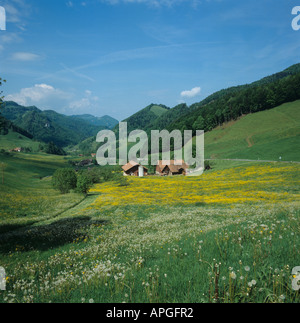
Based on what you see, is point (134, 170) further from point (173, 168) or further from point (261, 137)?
point (261, 137)

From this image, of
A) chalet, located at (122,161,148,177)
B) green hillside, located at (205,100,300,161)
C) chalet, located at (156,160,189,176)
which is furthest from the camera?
chalet, located at (122,161,148,177)

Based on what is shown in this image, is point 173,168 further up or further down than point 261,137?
further down

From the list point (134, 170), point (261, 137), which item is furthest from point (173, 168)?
point (261, 137)

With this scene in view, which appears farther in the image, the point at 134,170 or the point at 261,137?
the point at 134,170

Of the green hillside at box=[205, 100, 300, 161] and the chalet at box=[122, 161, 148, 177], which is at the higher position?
the green hillside at box=[205, 100, 300, 161]

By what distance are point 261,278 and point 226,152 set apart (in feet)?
358

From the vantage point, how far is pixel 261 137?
102562mm

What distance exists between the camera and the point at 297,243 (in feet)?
18.3

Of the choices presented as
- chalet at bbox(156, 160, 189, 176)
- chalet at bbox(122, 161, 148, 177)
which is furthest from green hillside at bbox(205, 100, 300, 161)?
chalet at bbox(122, 161, 148, 177)

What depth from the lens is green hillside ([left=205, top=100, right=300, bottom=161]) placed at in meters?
79.0

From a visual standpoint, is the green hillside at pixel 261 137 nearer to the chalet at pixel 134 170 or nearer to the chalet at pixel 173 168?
the chalet at pixel 173 168

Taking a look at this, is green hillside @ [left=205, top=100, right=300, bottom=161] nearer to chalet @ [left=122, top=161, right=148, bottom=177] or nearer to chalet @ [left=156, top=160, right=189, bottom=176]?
chalet @ [left=156, top=160, right=189, bottom=176]

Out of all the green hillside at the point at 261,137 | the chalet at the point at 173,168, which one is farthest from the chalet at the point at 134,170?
the green hillside at the point at 261,137
